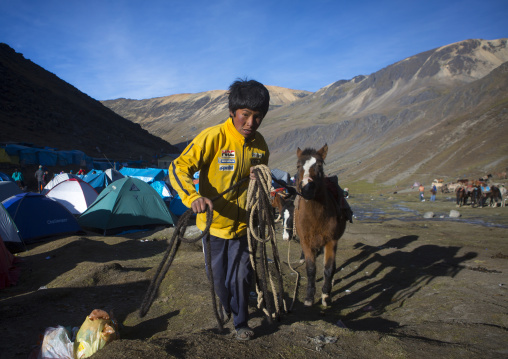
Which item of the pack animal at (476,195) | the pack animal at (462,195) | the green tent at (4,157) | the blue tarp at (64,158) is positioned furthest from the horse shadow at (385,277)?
the blue tarp at (64,158)

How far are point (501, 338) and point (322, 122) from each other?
3391 inches

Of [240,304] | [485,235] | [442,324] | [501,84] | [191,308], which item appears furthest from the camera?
[501,84]

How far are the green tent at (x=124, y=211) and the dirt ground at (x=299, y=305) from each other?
6.58 ft

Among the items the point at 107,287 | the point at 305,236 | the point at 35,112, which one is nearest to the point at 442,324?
the point at 305,236

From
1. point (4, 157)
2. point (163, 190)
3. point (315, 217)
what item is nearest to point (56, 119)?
point (4, 157)

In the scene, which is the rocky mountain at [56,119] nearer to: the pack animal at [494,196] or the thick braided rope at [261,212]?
the pack animal at [494,196]

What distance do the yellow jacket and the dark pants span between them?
0.12 m

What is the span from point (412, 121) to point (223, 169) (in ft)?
225

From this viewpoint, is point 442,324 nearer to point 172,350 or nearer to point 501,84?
point 172,350

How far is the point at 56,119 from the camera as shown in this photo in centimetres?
5300

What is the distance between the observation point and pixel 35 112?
2048 inches

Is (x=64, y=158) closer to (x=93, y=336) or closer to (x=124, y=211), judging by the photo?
(x=124, y=211)

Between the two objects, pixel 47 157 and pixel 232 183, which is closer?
pixel 232 183

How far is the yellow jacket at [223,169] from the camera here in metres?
3.05
